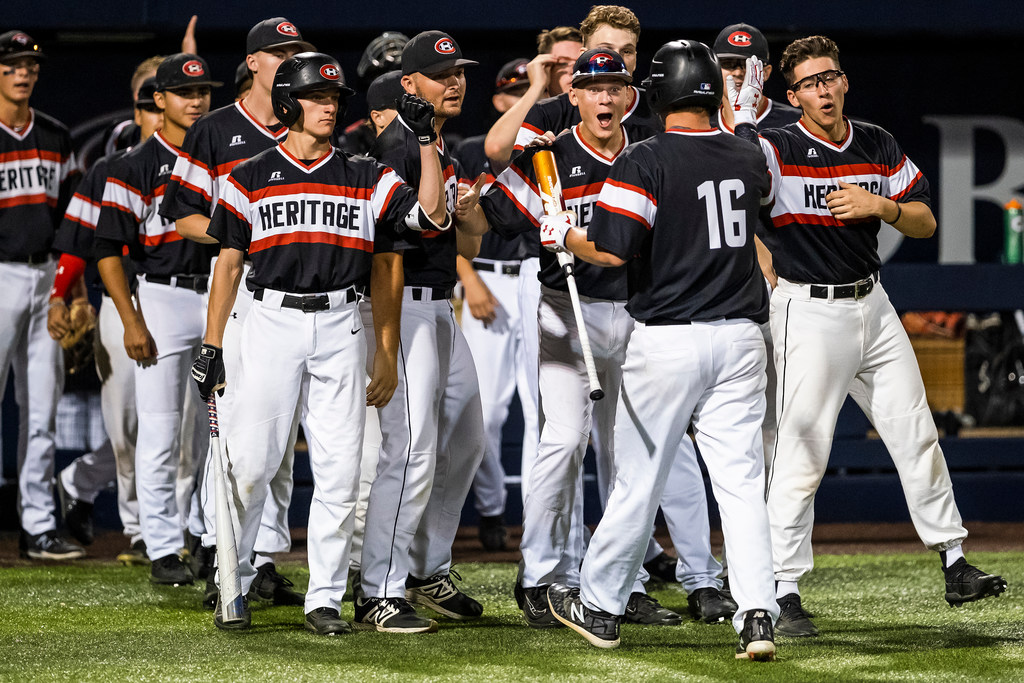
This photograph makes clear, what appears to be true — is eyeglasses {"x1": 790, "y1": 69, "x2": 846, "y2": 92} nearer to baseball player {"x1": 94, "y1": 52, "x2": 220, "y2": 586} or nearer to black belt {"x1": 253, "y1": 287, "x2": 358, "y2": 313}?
black belt {"x1": 253, "y1": 287, "x2": 358, "y2": 313}

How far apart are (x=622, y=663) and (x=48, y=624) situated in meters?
2.11

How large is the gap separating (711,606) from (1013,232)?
14.8 feet

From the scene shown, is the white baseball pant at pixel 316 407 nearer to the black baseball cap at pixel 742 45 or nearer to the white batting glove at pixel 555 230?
the white batting glove at pixel 555 230

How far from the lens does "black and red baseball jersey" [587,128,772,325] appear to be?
387 centimetres

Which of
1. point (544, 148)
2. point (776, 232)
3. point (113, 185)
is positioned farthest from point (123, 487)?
point (776, 232)

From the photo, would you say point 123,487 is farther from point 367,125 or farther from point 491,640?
point 491,640

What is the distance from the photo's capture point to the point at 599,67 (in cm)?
432

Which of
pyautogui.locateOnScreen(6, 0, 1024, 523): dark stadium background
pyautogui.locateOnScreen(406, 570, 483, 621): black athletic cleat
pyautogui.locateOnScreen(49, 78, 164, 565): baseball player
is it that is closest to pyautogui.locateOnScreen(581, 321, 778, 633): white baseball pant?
pyautogui.locateOnScreen(406, 570, 483, 621): black athletic cleat

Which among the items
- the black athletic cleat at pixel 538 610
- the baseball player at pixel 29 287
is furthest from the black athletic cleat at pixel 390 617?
the baseball player at pixel 29 287

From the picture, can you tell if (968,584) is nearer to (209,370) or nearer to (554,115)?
(554,115)

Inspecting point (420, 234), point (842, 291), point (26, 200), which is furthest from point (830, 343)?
point (26, 200)

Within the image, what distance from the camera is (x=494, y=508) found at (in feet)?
21.8

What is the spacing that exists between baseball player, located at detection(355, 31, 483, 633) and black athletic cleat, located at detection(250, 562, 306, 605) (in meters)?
0.52

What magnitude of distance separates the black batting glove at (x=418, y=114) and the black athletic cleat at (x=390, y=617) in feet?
5.08
